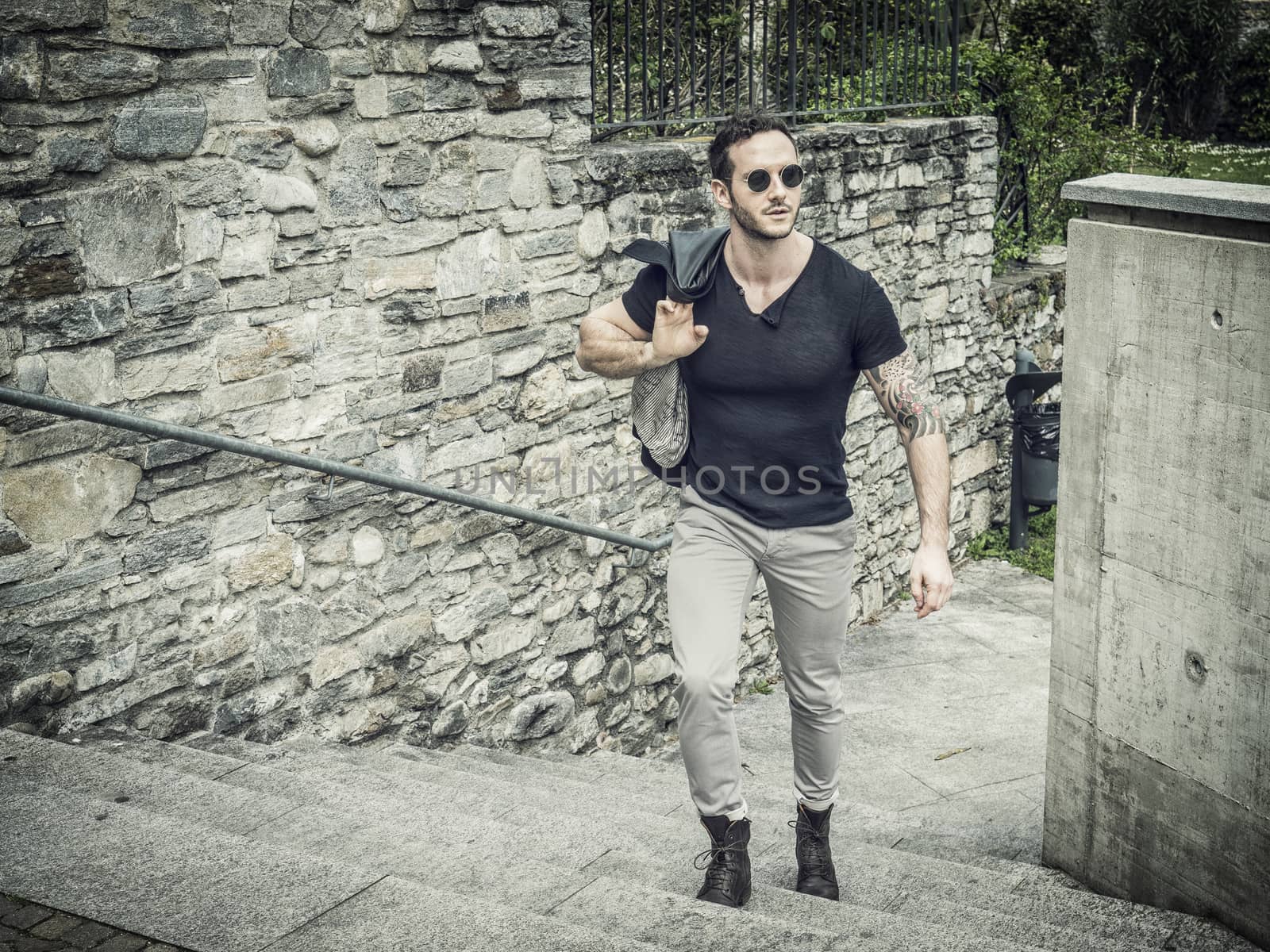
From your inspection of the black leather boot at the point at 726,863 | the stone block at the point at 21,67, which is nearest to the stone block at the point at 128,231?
the stone block at the point at 21,67

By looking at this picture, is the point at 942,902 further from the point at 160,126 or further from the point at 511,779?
the point at 160,126

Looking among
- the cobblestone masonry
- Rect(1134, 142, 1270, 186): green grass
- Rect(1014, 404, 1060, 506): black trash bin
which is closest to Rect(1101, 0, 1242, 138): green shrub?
Rect(1134, 142, 1270, 186): green grass

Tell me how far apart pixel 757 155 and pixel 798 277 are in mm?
307

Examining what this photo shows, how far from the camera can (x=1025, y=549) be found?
26.6 feet

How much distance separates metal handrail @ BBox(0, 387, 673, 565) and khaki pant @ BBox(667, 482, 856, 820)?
3.84 feet

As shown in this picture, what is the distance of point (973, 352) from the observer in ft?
25.6

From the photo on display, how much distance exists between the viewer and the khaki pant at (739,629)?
308cm

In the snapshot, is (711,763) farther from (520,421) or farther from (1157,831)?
(520,421)

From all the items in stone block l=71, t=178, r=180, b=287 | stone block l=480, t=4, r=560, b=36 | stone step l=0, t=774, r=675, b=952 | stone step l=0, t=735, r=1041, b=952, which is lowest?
stone step l=0, t=735, r=1041, b=952

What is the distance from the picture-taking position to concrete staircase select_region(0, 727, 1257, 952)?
241 cm

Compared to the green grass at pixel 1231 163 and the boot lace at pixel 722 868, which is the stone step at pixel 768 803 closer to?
the boot lace at pixel 722 868

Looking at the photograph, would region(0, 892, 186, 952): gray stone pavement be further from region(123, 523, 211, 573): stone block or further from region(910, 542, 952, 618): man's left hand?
region(910, 542, 952, 618): man's left hand

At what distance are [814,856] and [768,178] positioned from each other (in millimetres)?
1646

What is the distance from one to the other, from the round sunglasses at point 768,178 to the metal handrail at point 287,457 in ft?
5.02
